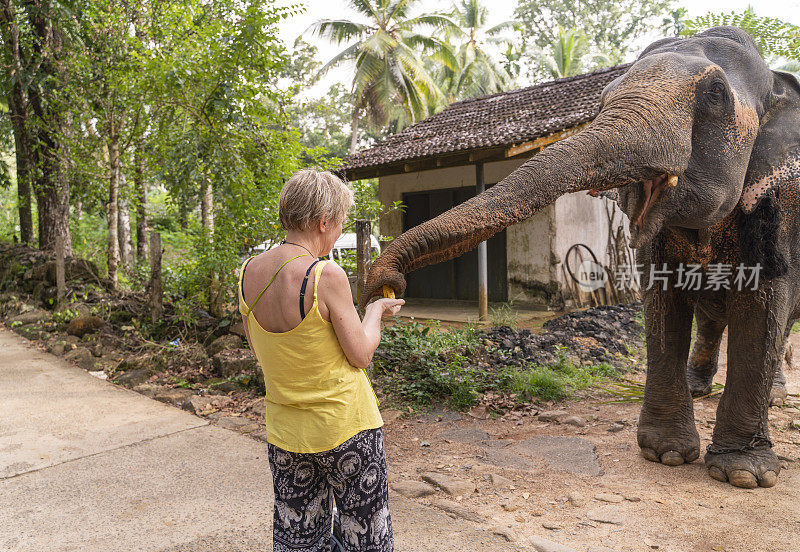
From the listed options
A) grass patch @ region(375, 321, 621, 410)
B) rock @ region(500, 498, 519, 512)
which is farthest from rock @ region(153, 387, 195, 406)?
rock @ region(500, 498, 519, 512)

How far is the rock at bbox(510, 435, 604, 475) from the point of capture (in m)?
3.83

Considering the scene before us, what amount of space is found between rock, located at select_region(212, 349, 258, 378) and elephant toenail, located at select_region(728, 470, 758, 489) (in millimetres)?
4247

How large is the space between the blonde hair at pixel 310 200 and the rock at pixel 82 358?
19.3 ft

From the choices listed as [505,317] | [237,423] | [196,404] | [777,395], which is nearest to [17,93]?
[196,404]

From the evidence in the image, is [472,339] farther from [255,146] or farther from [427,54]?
[427,54]

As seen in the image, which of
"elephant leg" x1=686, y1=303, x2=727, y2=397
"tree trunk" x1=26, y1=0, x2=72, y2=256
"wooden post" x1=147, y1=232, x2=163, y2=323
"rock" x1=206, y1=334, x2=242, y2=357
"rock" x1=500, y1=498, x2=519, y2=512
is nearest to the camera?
"rock" x1=500, y1=498, x2=519, y2=512

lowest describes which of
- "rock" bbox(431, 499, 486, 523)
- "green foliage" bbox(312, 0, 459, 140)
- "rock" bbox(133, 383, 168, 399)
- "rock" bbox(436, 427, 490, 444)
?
"rock" bbox(436, 427, 490, 444)

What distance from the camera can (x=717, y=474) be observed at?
3510 millimetres

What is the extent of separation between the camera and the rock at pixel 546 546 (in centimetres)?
267

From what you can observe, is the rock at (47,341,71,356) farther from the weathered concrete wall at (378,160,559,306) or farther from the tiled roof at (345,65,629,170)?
the weathered concrete wall at (378,160,559,306)

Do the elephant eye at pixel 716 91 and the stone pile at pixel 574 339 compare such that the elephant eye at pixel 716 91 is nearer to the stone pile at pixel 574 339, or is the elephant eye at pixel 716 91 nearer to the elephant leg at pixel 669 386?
the elephant leg at pixel 669 386

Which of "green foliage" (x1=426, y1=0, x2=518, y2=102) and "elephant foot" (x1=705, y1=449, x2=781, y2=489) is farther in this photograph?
"green foliage" (x1=426, y1=0, x2=518, y2=102)

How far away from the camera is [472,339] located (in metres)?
7.09

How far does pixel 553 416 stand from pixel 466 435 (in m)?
0.83
